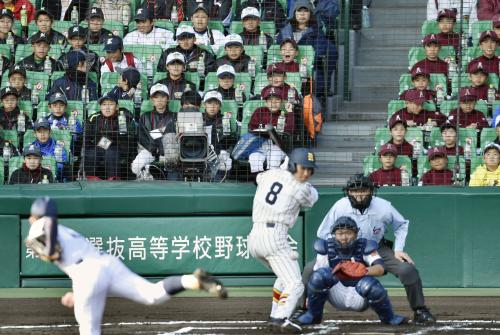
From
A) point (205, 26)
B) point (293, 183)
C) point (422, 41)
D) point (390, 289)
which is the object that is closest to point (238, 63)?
point (205, 26)

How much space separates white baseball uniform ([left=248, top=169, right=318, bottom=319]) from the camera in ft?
35.9

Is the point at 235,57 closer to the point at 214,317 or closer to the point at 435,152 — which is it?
the point at 435,152

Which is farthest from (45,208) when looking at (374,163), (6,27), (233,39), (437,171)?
(6,27)

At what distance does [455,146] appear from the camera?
1436 cm

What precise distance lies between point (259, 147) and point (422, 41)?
2750mm

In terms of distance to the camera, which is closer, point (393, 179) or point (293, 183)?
point (293, 183)

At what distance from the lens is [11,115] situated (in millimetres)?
15297

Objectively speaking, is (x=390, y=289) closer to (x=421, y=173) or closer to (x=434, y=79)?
(x=421, y=173)

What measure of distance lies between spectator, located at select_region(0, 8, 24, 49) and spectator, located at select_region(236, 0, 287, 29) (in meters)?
3.03

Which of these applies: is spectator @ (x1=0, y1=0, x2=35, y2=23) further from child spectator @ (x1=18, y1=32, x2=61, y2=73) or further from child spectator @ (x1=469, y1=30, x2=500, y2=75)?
child spectator @ (x1=469, y1=30, x2=500, y2=75)

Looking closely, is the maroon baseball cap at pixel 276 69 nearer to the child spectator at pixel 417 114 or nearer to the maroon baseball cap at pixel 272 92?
the maroon baseball cap at pixel 272 92

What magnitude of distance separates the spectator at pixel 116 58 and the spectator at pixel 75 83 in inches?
12.5

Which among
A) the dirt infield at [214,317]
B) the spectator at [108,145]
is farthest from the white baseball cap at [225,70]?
the dirt infield at [214,317]

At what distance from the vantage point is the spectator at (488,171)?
46.1 feet
